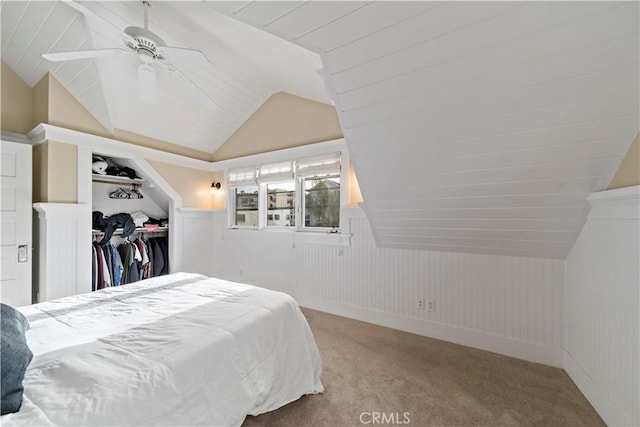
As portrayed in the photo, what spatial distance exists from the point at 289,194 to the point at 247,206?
909 millimetres

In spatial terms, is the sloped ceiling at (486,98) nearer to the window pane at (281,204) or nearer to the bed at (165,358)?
the bed at (165,358)

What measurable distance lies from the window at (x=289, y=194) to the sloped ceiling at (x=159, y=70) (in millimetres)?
851

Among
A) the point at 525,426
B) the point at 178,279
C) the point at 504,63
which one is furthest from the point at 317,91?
the point at 525,426

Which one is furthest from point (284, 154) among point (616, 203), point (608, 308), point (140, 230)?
point (608, 308)

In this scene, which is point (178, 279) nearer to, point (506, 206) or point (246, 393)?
point (246, 393)

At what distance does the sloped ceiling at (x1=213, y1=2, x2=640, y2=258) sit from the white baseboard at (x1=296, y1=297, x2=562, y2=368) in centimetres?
84

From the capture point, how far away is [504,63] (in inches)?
52.8

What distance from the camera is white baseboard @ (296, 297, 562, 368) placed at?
218cm

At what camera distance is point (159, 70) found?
2758 mm

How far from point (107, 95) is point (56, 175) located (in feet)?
3.29

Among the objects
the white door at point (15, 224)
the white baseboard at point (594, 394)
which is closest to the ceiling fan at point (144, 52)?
the white door at point (15, 224)

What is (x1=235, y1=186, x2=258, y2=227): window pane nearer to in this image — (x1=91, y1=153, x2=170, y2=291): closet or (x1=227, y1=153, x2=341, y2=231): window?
(x1=227, y1=153, x2=341, y2=231): window

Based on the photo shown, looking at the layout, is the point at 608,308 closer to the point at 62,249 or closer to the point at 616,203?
the point at 616,203

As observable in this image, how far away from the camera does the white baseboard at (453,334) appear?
7.15 ft
